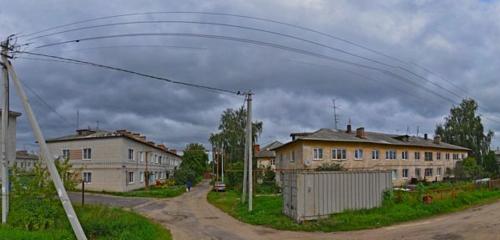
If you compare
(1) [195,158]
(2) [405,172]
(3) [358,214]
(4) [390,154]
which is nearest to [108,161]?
(3) [358,214]

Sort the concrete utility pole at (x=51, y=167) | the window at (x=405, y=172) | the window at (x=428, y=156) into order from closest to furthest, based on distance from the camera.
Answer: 1. the concrete utility pole at (x=51, y=167)
2. the window at (x=405, y=172)
3. the window at (x=428, y=156)

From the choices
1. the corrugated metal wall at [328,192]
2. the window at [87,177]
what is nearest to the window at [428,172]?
the corrugated metal wall at [328,192]

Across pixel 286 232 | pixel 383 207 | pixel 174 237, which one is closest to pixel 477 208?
pixel 383 207

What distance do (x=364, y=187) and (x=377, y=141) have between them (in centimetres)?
2812

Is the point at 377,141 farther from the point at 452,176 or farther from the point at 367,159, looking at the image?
the point at 452,176

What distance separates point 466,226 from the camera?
19984 mm

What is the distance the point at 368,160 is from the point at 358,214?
28.6m

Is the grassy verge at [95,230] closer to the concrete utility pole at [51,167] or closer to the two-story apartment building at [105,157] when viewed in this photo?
the concrete utility pole at [51,167]

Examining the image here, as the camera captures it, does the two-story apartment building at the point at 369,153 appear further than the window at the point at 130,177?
No

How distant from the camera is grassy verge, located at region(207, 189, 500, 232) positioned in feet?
68.7

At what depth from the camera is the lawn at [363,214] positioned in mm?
20969

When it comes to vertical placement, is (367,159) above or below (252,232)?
above

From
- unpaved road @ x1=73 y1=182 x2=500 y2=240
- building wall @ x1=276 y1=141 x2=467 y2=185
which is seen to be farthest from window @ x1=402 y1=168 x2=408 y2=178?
unpaved road @ x1=73 y1=182 x2=500 y2=240

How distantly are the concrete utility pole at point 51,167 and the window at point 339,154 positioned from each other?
34990 mm
